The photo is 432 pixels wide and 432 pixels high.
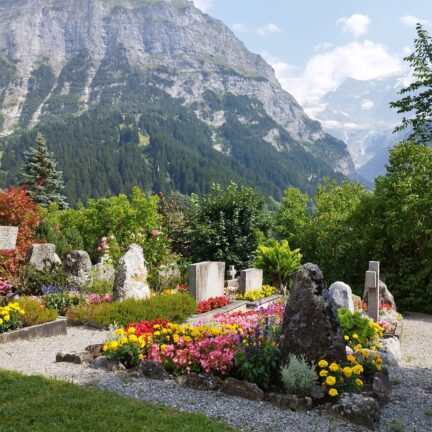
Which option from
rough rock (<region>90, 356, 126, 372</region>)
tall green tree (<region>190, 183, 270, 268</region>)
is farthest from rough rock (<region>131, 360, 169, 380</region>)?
tall green tree (<region>190, 183, 270, 268</region>)

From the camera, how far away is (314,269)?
6.85 meters

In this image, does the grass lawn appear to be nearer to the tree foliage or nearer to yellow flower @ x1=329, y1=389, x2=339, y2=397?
yellow flower @ x1=329, y1=389, x2=339, y2=397

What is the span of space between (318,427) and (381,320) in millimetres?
8093

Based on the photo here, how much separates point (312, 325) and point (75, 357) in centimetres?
389

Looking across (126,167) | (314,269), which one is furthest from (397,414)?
(126,167)

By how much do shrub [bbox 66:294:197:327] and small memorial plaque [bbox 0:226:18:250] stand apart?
562cm

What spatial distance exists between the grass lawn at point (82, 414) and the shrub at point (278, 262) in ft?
36.6

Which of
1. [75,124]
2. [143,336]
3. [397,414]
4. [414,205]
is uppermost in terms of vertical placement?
[75,124]

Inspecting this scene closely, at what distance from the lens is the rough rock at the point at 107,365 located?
23.9 feet

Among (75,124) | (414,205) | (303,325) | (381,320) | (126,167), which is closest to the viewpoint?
(303,325)

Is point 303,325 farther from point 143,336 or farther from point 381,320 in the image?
point 381,320

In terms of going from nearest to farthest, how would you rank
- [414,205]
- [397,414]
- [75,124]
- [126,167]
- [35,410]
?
[35,410], [397,414], [414,205], [126,167], [75,124]

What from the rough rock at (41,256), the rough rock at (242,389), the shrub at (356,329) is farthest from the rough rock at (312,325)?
the rough rock at (41,256)

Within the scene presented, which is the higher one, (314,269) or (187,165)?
(187,165)
